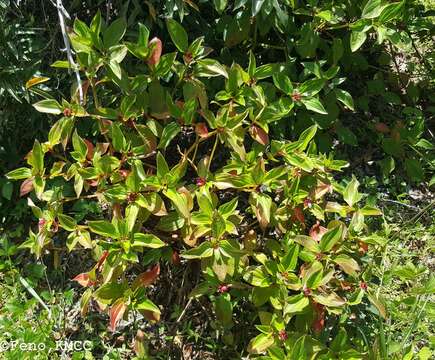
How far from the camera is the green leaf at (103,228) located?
189 centimetres

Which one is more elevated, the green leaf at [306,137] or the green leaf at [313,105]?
the green leaf at [313,105]

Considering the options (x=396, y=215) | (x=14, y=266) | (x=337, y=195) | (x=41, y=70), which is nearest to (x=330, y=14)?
(x=337, y=195)

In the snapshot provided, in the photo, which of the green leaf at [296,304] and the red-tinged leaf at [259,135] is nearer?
the green leaf at [296,304]

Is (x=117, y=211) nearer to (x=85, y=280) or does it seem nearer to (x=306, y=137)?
(x=85, y=280)

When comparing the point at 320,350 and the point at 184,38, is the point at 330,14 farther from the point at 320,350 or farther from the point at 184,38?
the point at 320,350

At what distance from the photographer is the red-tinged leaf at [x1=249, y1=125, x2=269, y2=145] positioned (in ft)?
7.09

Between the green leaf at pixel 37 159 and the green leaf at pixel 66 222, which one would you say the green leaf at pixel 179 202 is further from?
the green leaf at pixel 37 159

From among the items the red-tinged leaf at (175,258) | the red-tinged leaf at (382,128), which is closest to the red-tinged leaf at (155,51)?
the red-tinged leaf at (175,258)

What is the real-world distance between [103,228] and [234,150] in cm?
52

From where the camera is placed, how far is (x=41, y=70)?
2.51m

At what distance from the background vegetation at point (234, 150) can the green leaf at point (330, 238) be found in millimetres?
144

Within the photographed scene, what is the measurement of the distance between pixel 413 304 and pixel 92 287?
106cm

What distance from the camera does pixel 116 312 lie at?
1.93 metres

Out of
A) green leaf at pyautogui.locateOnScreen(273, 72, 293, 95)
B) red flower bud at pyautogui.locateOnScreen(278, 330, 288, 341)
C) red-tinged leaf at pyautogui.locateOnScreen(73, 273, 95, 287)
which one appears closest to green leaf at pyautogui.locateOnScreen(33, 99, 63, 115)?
red-tinged leaf at pyautogui.locateOnScreen(73, 273, 95, 287)
